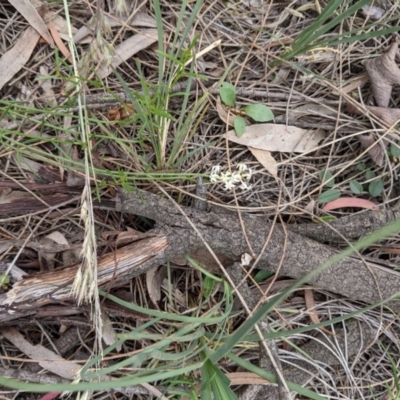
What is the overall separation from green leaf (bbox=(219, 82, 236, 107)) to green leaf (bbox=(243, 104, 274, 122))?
46mm

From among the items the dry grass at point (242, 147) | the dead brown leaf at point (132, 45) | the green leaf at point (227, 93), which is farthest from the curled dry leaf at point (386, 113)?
the dead brown leaf at point (132, 45)

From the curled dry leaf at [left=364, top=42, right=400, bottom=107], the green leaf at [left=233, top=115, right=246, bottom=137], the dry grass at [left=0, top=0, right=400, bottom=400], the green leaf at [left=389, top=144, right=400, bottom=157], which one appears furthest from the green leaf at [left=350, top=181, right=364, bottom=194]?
the green leaf at [left=233, top=115, right=246, bottom=137]

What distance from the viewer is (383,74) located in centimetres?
118

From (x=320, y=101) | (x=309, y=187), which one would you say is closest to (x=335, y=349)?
(x=309, y=187)

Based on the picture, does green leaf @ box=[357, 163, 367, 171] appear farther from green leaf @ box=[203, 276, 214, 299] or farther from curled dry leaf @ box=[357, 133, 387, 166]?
green leaf @ box=[203, 276, 214, 299]

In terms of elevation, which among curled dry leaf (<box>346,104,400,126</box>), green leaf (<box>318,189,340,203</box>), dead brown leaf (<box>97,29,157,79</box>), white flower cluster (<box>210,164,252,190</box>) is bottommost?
green leaf (<box>318,189,340,203</box>)

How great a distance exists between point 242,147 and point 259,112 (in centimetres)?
11

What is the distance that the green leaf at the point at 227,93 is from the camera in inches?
45.3

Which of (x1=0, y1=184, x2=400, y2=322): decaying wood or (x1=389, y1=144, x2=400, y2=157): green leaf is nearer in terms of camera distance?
(x1=0, y1=184, x2=400, y2=322): decaying wood

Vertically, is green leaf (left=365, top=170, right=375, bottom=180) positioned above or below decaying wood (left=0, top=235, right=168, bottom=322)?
above

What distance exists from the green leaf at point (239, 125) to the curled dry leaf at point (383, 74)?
15.5 inches

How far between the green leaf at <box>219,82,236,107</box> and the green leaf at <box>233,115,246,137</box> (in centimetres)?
5

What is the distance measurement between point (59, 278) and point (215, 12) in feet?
2.79

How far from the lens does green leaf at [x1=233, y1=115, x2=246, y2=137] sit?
117 centimetres
